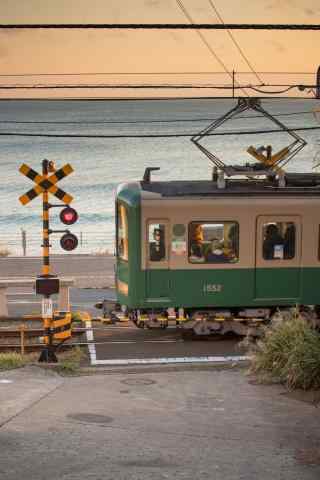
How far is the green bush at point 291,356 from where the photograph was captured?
12.2 meters

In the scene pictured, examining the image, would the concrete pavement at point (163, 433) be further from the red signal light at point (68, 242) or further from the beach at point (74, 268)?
the beach at point (74, 268)

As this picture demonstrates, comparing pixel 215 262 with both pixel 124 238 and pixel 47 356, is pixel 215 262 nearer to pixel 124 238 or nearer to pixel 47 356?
pixel 124 238

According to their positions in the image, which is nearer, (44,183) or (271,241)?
(44,183)

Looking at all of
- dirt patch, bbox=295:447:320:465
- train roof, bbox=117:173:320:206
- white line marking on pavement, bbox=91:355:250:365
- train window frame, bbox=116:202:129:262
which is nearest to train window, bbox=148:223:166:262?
train window frame, bbox=116:202:129:262

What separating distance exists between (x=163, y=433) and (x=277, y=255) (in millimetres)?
8015

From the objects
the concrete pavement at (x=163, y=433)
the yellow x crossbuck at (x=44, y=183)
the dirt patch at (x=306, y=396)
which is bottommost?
the concrete pavement at (x=163, y=433)

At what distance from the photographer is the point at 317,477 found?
27.2 ft

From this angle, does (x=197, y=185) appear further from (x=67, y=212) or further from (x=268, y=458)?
(x=268, y=458)

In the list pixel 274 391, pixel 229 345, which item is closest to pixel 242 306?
pixel 229 345

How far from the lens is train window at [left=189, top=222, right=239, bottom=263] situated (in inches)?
674

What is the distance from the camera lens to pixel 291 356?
1239cm

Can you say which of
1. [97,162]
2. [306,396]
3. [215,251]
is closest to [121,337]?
[215,251]

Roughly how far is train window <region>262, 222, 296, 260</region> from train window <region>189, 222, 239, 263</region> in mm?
610

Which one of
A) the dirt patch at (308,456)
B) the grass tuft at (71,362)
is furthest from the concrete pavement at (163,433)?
the grass tuft at (71,362)
